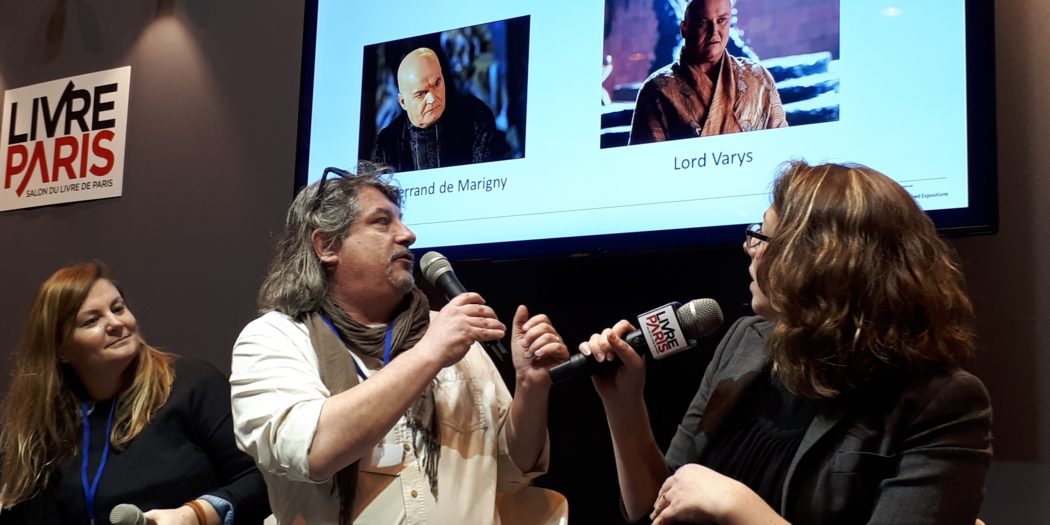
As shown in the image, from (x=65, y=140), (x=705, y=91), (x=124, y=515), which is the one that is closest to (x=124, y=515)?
(x=124, y=515)

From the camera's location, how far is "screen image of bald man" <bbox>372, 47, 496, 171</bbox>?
3.26 metres

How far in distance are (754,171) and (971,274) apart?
1.97 feet

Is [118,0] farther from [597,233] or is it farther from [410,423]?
[410,423]

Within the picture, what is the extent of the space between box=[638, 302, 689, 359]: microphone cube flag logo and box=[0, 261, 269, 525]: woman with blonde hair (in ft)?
4.72

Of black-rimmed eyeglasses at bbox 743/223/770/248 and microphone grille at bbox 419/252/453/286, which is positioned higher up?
black-rimmed eyeglasses at bbox 743/223/770/248

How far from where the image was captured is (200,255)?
4148mm

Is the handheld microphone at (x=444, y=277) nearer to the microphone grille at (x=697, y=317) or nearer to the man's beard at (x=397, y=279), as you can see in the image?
the man's beard at (x=397, y=279)

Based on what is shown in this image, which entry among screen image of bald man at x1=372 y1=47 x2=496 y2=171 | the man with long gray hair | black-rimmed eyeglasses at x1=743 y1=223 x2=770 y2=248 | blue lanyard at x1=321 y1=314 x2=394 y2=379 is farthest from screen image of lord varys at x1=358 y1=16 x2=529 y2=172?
black-rimmed eyeglasses at x1=743 y1=223 x2=770 y2=248

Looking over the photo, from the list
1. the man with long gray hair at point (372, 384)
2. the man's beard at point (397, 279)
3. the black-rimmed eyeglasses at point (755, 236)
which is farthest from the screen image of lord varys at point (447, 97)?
the black-rimmed eyeglasses at point (755, 236)

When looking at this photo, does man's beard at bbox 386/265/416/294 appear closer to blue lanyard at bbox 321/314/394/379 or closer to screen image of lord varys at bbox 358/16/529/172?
blue lanyard at bbox 321/314/394/379

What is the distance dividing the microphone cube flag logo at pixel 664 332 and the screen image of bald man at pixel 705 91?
0.99 m

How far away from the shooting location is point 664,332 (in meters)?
1.99

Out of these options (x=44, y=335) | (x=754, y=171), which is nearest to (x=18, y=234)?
(x=44, y=335)

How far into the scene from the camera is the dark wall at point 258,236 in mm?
2635
